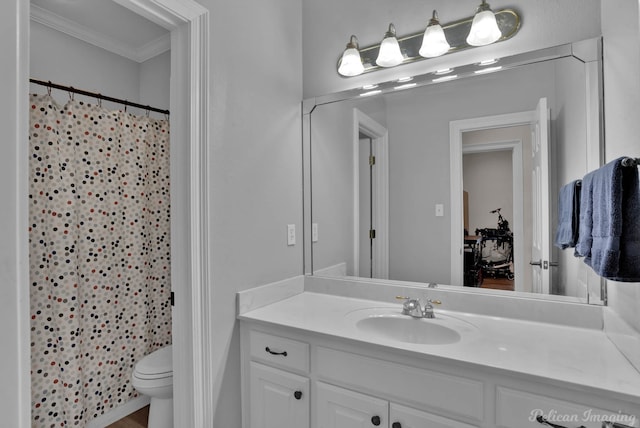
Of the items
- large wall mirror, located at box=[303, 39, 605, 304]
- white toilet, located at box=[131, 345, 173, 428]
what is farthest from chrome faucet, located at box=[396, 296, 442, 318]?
white toilet, located at box=[131, 345, 173, 428]

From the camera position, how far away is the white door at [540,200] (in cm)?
141

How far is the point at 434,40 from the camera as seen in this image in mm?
1573

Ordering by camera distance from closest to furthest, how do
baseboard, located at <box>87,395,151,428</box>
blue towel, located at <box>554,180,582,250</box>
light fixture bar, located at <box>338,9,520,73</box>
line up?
blue towel, located at <box>554,180,582,250</box> → light fixture bar, located at <box>338,9,520,73</box> → baseboard, located at <box>87,395,151,428</box>

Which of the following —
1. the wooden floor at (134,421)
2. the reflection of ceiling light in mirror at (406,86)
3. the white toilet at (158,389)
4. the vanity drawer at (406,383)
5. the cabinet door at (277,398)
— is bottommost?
the wooden floor at (134,421)

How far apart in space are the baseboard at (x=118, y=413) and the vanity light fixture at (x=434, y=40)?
2860mm

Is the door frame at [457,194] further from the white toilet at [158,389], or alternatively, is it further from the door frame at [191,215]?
the white toilet at [158,389]

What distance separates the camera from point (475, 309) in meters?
1.51

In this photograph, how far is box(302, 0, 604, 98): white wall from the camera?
4.43 feet

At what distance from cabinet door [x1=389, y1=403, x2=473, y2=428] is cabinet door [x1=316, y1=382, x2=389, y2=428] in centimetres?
3

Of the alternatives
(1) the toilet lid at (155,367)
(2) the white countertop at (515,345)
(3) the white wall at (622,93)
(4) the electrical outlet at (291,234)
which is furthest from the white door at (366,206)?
(1) the toilet lid at (155,367)

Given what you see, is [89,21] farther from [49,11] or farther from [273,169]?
[273,169]

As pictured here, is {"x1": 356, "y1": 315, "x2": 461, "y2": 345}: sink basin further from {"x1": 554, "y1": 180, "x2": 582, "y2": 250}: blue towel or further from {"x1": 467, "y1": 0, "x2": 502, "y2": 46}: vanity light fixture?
{"x1": 467, "y1": 0, "x2": 502, "y2": 46}: vanity light fixture

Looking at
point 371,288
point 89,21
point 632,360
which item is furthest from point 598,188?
point 89,21

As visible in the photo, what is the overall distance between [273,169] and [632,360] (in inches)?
61.4
